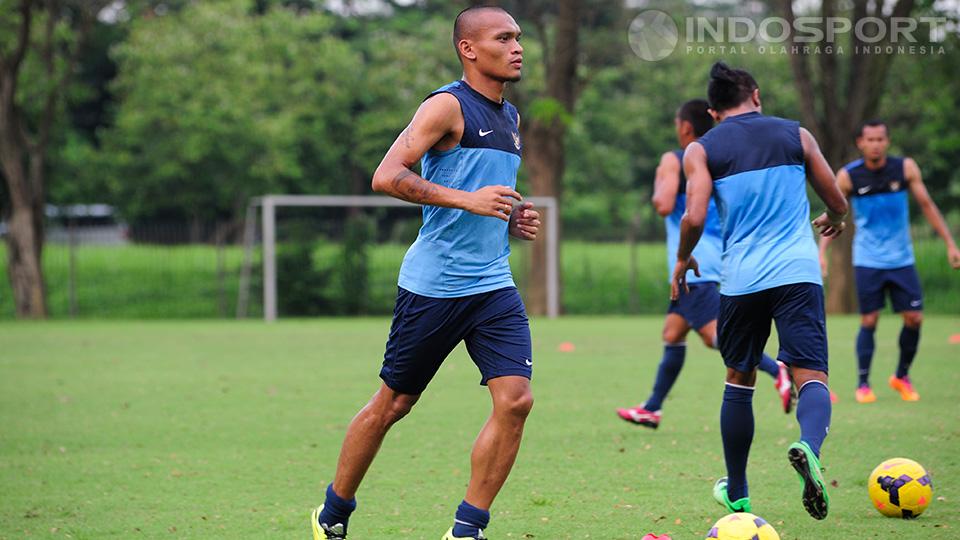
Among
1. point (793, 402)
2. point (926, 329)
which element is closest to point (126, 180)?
point (926, 329)

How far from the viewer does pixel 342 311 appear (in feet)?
90.4

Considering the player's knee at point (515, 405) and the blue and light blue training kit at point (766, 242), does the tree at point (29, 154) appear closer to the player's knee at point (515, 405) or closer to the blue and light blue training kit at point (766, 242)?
the blue and light blue training kit at point (766, 242)

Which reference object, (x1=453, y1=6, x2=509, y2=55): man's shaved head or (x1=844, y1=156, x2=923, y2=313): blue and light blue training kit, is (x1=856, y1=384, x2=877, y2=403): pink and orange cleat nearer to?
(x1=844, y1=156, x2=923, y2=313): blue and light blue training kit

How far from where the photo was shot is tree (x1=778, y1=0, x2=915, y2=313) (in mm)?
24484

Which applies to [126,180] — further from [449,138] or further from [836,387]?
[449,138]

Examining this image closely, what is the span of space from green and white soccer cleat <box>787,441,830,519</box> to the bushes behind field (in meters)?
22.6

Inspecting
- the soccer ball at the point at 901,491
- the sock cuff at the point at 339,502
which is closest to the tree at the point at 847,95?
the soccer ball at the point at 901,491

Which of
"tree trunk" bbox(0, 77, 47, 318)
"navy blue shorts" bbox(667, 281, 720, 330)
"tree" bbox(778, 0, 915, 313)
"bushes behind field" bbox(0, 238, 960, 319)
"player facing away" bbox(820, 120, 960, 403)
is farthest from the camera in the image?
"bushes behind field" bbox(0, 238, 960, 319)

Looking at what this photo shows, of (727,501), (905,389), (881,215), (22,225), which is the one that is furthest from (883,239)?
(22,225)

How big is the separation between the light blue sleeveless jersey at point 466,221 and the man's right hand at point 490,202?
0.79ft

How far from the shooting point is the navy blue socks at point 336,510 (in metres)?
5.19

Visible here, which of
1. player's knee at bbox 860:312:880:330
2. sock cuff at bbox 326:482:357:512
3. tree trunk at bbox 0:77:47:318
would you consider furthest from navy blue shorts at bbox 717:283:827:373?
tree trunk at bbox 0:77:47:318

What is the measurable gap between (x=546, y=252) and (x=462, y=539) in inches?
865

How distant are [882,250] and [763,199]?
205 inches
